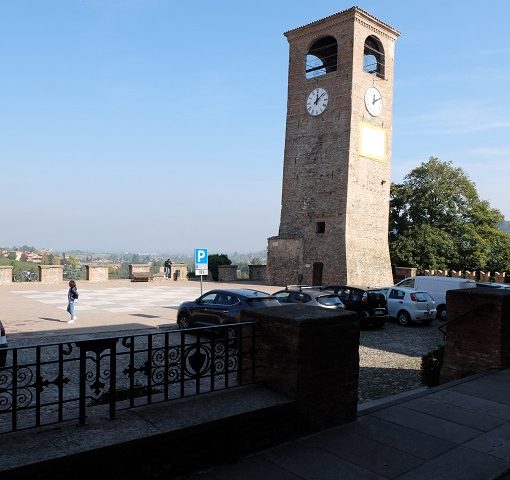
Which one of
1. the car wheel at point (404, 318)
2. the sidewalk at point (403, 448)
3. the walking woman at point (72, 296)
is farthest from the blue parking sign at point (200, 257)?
the sidewalk at point (403, 448)

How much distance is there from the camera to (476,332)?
8.48 m

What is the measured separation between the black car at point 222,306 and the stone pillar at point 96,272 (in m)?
19.7

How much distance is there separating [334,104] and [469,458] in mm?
32393

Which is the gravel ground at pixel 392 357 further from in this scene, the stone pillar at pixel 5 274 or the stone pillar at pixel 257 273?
the stone pillar at pixel 257 273

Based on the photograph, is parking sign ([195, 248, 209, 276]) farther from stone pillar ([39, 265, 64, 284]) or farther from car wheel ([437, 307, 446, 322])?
stone pillar ([39, 265, 64, 284])

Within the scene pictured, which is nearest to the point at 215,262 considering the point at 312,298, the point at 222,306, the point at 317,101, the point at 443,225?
the point at 317,101

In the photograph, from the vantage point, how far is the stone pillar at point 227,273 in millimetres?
39469

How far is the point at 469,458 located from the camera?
16.3 ft

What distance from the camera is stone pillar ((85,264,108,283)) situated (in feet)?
108

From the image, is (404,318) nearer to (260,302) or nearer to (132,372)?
(260,302)

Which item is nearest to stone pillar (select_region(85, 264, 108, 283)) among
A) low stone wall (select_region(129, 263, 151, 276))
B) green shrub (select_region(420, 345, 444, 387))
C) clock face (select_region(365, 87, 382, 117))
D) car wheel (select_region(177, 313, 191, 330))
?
low stone wall (select_region(129, 263, 151, 276))

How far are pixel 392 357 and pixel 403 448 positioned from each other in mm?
8068

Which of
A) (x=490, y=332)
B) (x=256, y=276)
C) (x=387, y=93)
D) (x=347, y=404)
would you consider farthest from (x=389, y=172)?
(x=347, y=404)

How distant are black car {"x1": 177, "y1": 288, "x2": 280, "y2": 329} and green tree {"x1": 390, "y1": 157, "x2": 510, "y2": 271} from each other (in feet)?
94.6
